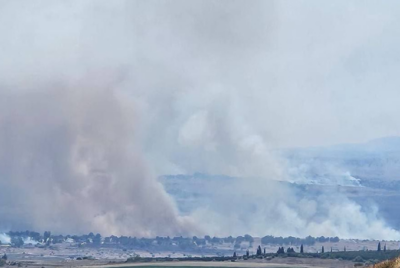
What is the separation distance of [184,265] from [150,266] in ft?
23.0

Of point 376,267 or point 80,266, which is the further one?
point 80,266

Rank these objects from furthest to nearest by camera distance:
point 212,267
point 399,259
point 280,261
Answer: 1. point 280,261
2. point 212,267
3. point 399,259

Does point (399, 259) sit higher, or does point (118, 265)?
point (118, 265)

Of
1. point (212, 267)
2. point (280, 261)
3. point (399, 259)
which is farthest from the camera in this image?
point (280, 261)

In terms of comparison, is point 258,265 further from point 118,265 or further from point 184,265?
point 118,265

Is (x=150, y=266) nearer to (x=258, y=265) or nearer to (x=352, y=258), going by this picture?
(x=258, y=265)

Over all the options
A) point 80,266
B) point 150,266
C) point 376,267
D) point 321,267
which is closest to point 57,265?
point 80,266

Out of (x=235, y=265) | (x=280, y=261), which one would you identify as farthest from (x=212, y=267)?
(x=280, y=261)

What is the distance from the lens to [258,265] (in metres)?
189

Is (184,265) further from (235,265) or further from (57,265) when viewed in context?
(57,265)

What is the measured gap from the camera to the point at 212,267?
612 feet

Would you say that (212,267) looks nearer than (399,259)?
No

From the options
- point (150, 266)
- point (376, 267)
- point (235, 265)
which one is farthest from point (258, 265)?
point (376, 267)

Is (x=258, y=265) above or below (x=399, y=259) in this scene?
above
